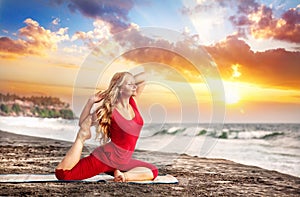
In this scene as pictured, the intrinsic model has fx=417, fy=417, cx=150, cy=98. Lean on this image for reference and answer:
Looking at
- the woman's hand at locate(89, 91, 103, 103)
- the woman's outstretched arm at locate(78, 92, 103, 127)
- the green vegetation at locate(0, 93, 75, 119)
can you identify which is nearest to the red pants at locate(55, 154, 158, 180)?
the woman's outstretched arm at locate(78, 92, 103, 127)

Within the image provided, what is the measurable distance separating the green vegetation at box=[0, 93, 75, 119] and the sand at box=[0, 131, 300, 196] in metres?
0.42

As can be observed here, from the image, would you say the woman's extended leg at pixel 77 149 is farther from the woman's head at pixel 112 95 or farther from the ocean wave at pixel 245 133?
the ocean wave at pixel 245 133

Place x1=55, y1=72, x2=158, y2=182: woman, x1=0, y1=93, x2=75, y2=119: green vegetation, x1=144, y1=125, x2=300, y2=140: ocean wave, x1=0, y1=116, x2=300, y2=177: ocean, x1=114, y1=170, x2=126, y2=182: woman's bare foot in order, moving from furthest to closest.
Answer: x1=144, y1=125, x2=300, y2=140: ocean wave
x1=0, y1=116, x2=300, y2=177: ocean
x1=0, y1=93, x2=75, y2=119: green vegetation
x1=55, y1=72, x2=158, y2=182: woman
x1=114, y1=170, x2=126, y2=182: woman's bare foot

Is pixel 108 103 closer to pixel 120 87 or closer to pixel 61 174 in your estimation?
pixel 120 87

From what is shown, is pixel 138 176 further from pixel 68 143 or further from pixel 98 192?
pixel 68 143

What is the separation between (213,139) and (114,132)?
4.82 meters

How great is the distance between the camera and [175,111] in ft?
15.1

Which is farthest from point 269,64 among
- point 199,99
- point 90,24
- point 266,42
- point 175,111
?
point 90,24

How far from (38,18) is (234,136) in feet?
17.2

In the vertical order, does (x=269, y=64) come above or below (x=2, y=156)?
above

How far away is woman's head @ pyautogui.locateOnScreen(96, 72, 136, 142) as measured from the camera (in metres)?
3.71

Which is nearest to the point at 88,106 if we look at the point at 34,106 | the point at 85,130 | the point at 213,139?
the point at 85,130

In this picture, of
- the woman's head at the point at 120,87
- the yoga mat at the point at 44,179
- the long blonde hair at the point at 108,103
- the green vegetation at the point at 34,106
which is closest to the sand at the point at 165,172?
the yoga mat at the point at 44,179

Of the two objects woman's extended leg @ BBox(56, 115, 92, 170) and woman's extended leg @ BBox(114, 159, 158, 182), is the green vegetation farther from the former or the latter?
woman's extended leg @ BBox(114, 159, 158, 182)
